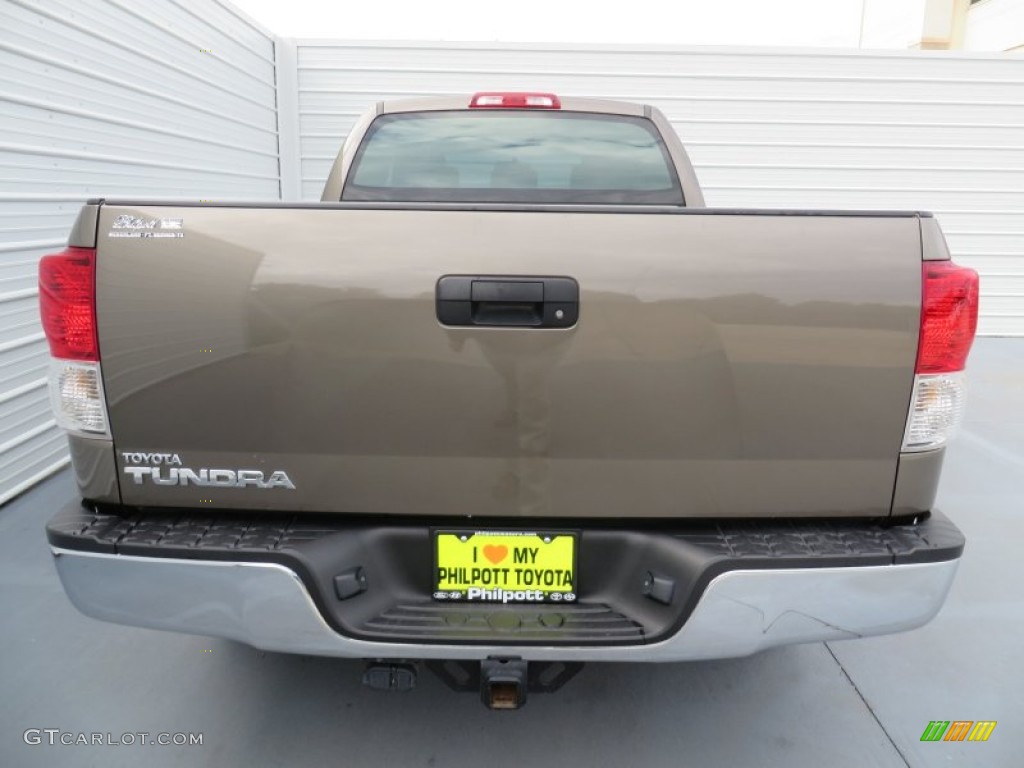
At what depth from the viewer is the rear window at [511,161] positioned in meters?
3.09

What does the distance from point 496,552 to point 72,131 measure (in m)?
4.23

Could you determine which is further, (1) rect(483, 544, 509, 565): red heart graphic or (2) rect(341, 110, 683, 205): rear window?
(2) rect(341, 110, 683, 205): rear window

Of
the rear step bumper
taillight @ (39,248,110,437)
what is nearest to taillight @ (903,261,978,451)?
the rear step bumper

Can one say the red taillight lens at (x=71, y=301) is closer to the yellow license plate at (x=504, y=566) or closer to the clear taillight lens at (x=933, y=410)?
the yellow license plate at (x=504, y=566)

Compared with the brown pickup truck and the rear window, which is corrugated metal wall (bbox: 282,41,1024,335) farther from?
the brown pickup truck

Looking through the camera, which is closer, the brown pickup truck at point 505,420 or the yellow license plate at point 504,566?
the brown pickup truck at point 505,420

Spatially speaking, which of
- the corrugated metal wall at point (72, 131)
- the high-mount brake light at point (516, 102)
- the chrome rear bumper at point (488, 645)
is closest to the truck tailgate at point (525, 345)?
the chrome rear bumper at point (488, 645)

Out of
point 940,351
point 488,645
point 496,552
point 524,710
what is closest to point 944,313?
point 940,351

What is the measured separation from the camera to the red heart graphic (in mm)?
1766

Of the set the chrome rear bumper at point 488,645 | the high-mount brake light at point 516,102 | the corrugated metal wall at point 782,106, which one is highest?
the corrugated metal wall at point 782,106

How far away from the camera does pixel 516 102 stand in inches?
128

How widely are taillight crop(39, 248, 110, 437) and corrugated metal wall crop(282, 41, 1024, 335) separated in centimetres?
754

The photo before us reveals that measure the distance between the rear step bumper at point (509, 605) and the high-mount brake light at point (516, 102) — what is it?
2195mm

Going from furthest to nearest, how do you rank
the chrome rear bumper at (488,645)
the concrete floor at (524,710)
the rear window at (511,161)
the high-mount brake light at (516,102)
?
the high-mount brake light at (516,102), the rear window at (511,161), the concrete floor at (524,710), the chrome rear bumper at (488,645)
